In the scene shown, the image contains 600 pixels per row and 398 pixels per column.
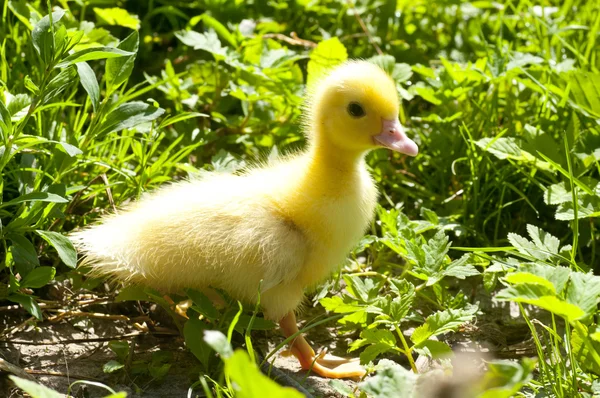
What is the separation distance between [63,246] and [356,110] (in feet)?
3.24

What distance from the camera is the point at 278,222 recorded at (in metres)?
2.47

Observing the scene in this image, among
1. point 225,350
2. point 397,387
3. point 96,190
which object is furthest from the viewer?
point 96,190

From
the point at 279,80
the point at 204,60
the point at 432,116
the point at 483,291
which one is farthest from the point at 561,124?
the point at 204,60

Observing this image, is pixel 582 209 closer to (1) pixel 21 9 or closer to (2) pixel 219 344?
(2) pixel 219 344

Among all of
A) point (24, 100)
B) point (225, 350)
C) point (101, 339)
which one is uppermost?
point (24, 100)

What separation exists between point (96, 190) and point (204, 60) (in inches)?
47.9

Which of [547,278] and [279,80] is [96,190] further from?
[547,278]

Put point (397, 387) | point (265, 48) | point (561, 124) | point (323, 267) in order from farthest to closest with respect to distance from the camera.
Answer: point (265, 48), point (561, 124), point (323, 267), point (397, 387)

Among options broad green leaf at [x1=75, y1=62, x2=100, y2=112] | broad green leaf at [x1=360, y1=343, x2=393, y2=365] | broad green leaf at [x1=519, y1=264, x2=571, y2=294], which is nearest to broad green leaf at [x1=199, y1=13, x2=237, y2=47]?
broad green leaf at [x1=75, y1=62, x2=100, y2=112]

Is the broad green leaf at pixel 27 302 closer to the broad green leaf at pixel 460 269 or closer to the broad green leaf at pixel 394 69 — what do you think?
the broad green leaf at pixel 460 269

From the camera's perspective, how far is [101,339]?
2588mm

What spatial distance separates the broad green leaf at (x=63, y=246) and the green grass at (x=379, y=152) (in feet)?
0.04

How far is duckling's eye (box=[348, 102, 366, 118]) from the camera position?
2.63 meters

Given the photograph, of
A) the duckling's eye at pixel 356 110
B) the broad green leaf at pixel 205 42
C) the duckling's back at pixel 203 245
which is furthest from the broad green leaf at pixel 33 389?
the broad green leaf at pixel 205 42
